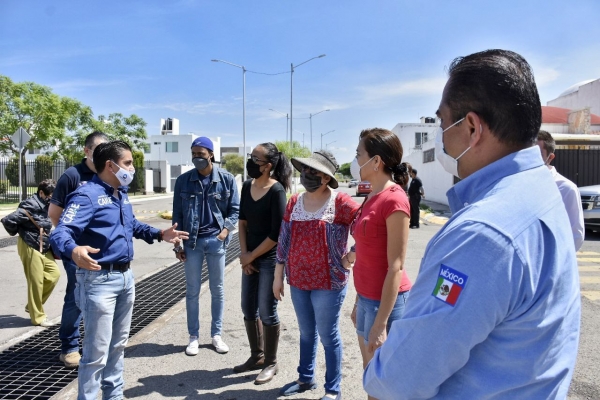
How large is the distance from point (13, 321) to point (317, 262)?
4.23 m

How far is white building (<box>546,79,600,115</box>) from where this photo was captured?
111 ft

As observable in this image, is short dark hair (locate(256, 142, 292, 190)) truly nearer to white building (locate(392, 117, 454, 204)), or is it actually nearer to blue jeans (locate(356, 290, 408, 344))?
blue jeans (locate(356, 290, 408, 344))

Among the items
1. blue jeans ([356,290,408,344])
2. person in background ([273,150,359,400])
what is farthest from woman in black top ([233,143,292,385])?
blue jeans ([356,290,408,344])

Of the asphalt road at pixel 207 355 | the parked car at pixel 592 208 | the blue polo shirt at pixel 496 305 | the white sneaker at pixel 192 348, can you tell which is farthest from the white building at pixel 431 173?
the blue polo shirt at pixel 496 305

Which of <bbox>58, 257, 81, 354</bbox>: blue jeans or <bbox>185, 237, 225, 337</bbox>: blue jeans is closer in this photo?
<bbox>58, 257, 81, 354</bbox>: blue jeans

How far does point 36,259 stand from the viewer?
5277 millimetres

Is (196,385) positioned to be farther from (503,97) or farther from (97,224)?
(503,97)

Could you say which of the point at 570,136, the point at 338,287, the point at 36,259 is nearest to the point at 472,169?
the point at 338,287

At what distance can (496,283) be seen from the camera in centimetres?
106

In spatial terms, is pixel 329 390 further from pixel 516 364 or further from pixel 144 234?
pixel 516 364

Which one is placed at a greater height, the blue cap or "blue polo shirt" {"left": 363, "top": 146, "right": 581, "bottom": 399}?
the blue cap

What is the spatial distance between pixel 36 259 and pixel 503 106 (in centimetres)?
546

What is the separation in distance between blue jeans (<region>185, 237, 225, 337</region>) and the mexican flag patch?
12.5 ft

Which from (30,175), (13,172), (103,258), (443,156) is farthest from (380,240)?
(30,175)
